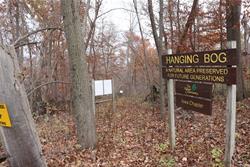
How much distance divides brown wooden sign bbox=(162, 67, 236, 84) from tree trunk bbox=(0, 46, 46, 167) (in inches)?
129

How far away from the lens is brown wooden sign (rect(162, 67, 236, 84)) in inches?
157

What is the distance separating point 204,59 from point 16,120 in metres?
3.63

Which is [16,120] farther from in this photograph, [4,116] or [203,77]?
[203,77]

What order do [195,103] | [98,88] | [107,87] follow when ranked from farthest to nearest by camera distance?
[107,87] → [98,88] → [195,103]

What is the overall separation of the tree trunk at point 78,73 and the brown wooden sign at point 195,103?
2318 mm

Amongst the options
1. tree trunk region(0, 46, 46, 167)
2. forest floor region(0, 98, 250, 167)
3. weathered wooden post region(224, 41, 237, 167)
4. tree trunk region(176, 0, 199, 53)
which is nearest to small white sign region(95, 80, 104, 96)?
forest floor region(0, 98, 250, 167)

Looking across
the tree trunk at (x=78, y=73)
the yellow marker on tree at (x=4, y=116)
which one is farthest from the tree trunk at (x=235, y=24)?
the yellow marker on tree at (x=4, y=116)

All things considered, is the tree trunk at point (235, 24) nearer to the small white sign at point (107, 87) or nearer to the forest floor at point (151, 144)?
the forest floor at point (151, 144)

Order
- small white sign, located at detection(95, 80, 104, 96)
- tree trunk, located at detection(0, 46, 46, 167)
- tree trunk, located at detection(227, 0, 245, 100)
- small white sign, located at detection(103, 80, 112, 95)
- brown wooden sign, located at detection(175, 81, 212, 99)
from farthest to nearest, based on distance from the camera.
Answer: small white sign, located at detection(103, 80, 112, 95)
small white sign, located at detection(95, 80, 104, 96)
tree trunk, located at detection(227, 0, 245, 100)
brown wooden sign, located at detection(175, 81, 212, 99)
tree trunk, located at detection(0, 46, 46, 167)

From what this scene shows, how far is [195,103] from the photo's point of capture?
16.3 ft

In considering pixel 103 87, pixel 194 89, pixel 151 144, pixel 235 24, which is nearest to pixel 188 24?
pixel 235 24

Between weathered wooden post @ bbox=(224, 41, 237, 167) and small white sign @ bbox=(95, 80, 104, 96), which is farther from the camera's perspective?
small white sign @ bbox=(95, 80, 104, 96)

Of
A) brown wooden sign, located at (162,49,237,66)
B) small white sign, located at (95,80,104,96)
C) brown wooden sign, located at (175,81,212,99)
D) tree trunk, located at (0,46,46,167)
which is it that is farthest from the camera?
small white sign, located at (95,80,104,96)

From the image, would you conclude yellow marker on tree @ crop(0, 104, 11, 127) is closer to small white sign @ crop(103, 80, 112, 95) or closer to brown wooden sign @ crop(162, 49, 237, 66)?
brown wooden sign @ crop(162, 49, 237, 66)
